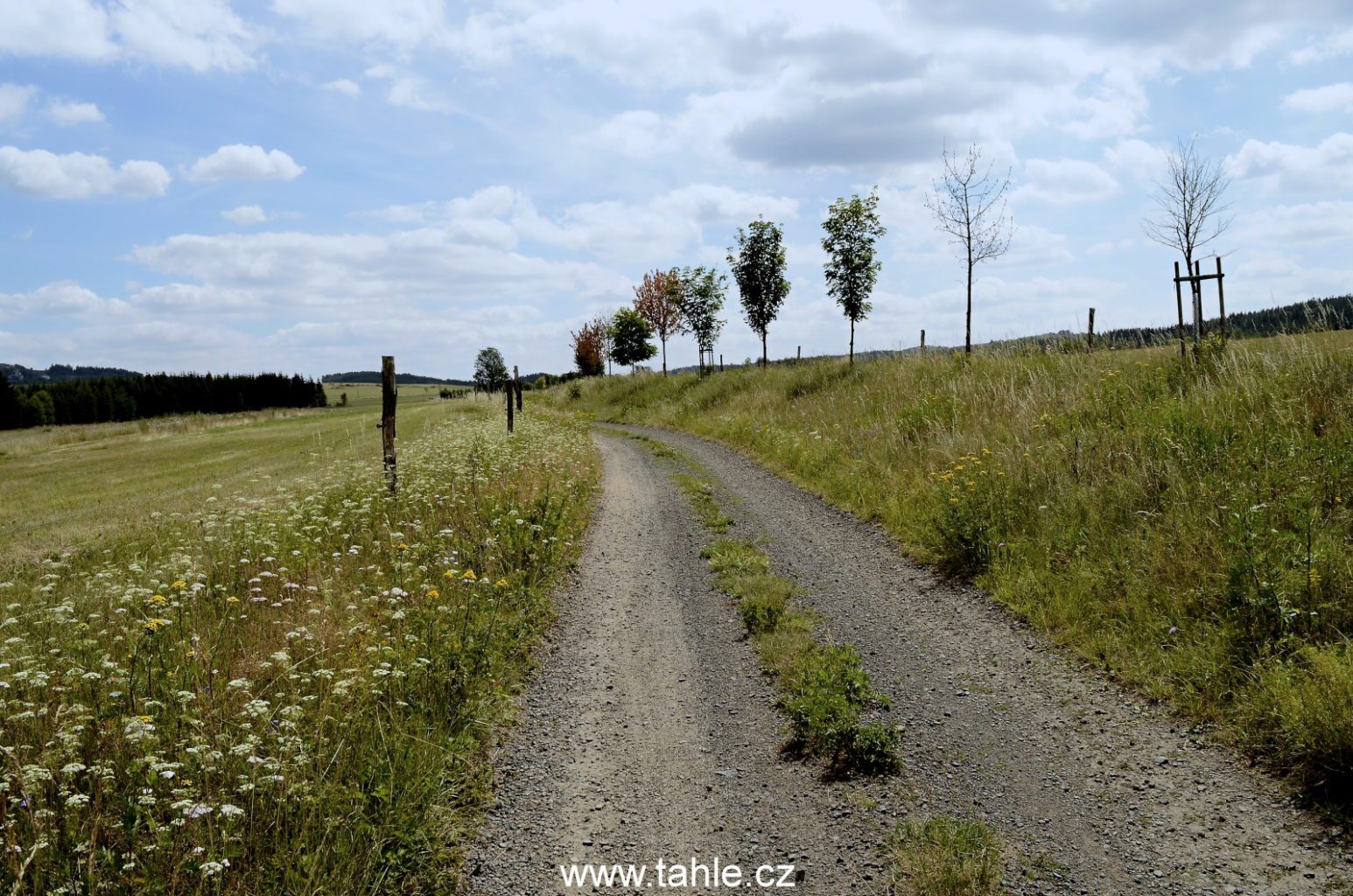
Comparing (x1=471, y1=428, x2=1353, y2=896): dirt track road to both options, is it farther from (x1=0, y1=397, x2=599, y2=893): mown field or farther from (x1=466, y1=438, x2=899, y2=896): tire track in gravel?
(x1=0, y1=397, x2=599, y2=893): mown field

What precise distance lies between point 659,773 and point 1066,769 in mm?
2704

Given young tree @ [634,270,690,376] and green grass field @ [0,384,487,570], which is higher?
young tree @ [634,270,690,376]

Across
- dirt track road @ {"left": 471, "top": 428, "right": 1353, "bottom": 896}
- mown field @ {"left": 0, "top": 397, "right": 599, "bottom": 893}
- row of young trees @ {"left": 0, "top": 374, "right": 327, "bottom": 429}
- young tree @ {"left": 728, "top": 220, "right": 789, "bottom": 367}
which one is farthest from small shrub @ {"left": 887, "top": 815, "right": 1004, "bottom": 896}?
row of young trees @ {"left": 0, "top": 374, "right": 327, "bottom": 429}

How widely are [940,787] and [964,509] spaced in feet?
17.5

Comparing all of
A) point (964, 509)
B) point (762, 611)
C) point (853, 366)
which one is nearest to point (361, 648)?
point (762, 611)

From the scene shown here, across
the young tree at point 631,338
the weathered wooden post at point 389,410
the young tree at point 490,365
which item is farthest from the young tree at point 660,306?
the young tree at point 490,365

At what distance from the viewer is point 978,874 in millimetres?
3531

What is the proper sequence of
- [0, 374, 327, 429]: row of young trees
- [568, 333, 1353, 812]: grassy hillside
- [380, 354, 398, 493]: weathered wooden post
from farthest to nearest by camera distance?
1. [0, 374, 327, 429]: row of young trees
2. [380, 354, 398, 493]: weathered wooden post
3. [568, 333, 1353, 812]: grassy hillside

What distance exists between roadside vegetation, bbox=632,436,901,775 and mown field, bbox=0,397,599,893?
2.25 meters

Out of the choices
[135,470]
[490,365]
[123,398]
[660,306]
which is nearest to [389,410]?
[135,470]

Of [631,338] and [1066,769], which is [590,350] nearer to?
[631,338]

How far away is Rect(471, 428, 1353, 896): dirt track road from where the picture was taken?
372 cm

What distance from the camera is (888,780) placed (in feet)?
14.7

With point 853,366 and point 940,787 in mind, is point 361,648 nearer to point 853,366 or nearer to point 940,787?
point 940,787
